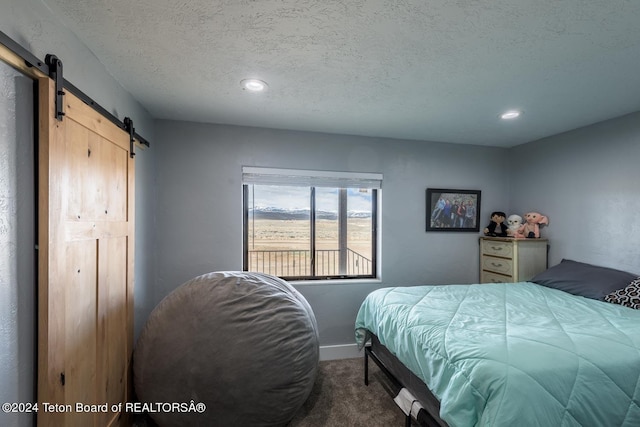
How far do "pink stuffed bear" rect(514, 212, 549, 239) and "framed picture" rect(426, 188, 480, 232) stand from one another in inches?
17.8

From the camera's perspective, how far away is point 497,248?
3.26 meters

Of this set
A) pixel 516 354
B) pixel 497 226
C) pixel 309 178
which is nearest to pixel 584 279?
pixel 497 226

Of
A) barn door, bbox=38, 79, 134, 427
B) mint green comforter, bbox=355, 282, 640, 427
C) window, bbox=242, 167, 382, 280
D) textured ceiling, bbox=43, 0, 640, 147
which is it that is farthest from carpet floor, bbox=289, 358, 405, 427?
textured ceiling, bbox=43, 0, 640, 147

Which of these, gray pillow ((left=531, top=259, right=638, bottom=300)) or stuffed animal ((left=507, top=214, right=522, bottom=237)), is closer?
gray pillow ((left=531, top=259, right=638, bottom=300))

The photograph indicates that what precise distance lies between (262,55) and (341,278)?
7.89ft

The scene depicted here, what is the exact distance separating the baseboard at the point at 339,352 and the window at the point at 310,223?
763mm

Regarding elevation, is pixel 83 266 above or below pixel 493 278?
→ above

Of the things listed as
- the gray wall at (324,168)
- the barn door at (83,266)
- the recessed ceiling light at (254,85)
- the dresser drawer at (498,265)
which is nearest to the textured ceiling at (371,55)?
the recessed ceiling light at (254,85)

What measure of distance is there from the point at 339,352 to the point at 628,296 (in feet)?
8.40

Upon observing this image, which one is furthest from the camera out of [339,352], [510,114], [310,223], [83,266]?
[310,223]

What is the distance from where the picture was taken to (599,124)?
266cm

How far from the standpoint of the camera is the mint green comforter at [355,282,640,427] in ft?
3.83

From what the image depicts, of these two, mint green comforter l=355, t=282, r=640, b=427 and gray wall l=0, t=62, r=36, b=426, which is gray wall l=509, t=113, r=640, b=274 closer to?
mint green comforter l=355, t=282, r=640, b=427

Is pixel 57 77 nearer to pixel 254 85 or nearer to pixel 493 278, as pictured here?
pixel 254 85
